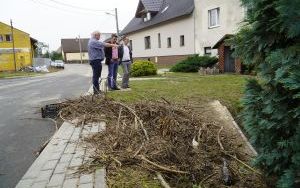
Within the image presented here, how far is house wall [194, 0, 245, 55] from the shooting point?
25953 mm

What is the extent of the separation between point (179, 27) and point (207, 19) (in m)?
5.43

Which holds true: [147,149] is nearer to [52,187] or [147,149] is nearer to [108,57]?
[52,187]

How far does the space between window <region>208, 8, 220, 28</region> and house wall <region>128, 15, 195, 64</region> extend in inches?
110

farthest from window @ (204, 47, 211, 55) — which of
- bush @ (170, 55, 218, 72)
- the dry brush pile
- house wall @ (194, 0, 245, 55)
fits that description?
the dry brush pile

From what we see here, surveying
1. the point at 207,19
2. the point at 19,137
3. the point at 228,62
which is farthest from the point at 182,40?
the point at 19,137

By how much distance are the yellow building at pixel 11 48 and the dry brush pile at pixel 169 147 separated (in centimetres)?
4984

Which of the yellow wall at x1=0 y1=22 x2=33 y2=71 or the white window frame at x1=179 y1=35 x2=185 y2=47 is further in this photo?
the yellow wall at x1=0 y1=22 x2=33 y2=71

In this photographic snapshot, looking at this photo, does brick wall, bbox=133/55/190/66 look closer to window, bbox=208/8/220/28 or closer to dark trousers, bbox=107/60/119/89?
window, bbox=208/8/220/28

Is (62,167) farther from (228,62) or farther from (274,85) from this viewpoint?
(228,62)

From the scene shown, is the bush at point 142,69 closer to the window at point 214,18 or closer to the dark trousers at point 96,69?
the window at point 214,18

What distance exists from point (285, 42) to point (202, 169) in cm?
193

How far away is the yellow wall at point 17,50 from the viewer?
53.8m

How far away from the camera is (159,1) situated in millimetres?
42562

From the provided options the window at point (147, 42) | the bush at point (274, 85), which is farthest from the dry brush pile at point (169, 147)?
the window at point (147, 42)
